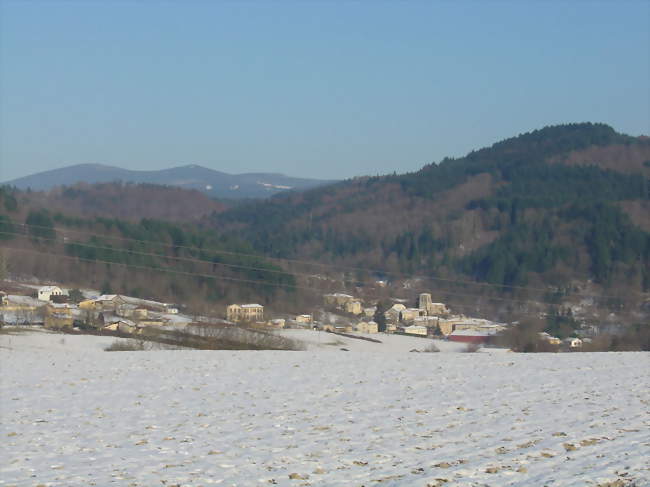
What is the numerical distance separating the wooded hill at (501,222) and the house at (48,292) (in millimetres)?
31112

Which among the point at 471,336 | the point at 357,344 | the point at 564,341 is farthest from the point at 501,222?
the point at 357,344

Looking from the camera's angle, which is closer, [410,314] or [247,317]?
[247,317]

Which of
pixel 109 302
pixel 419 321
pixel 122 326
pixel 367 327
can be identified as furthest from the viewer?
pixel 419 321

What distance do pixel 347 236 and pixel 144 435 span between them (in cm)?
13850

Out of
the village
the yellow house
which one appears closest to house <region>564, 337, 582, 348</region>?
the village

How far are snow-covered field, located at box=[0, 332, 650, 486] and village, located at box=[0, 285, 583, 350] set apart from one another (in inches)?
599

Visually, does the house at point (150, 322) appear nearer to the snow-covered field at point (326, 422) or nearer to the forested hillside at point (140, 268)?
the forested hillside at point (140, 268)

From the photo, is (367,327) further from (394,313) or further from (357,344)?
(357,344)

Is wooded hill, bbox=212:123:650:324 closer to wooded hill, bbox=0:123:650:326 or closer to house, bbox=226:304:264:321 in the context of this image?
wooded hill, bbox=0:123:650:326

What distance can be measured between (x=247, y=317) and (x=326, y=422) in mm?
28165

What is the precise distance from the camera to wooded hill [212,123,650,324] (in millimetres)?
104062

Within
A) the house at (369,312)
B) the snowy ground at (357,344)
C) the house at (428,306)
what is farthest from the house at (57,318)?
the house at (428,306)

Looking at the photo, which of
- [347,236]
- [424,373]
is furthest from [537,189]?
[424,373]

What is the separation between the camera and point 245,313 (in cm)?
4762
